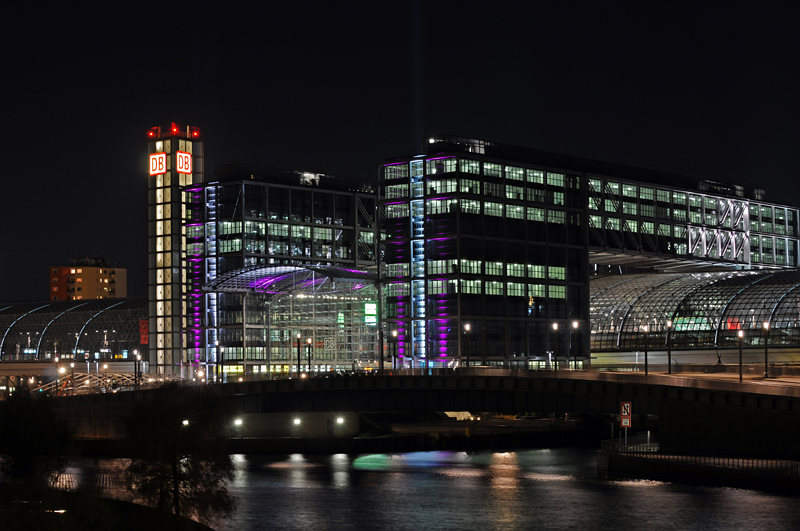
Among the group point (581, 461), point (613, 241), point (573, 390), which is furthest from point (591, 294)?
point (573, 390)

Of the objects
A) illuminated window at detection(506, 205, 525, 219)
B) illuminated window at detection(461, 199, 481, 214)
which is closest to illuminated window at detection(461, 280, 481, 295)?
illuminated window at detection(461, 199, 481, 214)

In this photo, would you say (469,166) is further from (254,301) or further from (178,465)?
(178,465)

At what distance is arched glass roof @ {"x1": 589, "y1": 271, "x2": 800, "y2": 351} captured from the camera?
541 ft

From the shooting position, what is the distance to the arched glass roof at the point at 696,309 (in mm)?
165000

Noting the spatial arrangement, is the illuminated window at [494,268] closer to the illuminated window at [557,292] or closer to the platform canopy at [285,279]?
the illuminated window at [557,292]

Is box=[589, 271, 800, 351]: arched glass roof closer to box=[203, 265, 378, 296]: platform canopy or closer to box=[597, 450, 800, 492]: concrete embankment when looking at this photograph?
box=[203, 265, 378, 296]: platform canopy

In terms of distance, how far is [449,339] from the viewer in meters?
164

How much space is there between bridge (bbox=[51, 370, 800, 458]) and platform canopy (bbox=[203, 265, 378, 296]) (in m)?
30.9

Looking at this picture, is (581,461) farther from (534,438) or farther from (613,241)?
(613,241)

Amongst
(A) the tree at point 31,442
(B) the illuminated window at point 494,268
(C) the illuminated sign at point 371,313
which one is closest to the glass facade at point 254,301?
(C) the illuminated sign at point 371,313

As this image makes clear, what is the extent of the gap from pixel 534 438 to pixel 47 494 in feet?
331

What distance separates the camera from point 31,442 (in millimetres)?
86375

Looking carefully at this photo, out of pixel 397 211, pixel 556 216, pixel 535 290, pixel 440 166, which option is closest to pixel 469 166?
pixel 440 166

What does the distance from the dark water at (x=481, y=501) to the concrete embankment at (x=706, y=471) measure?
129cm
